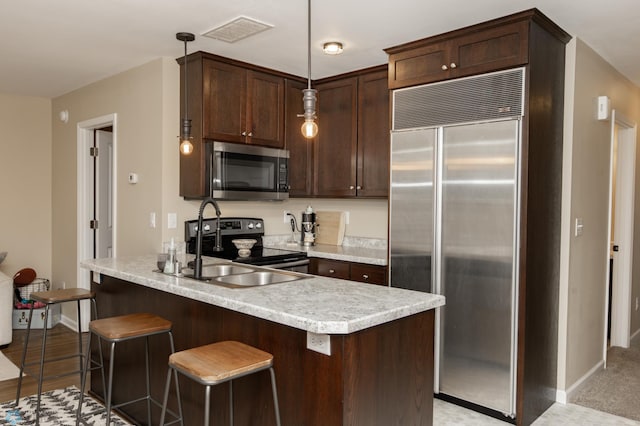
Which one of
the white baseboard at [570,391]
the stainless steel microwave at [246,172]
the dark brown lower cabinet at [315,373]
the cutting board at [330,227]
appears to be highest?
the stainless steel microwave at [246,172]

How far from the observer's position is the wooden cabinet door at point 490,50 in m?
2.78

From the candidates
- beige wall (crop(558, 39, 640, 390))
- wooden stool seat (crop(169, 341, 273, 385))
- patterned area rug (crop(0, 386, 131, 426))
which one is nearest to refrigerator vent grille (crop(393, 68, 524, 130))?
beige wall (crop(558, 39, 640, 390))

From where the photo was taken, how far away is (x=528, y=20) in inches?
108

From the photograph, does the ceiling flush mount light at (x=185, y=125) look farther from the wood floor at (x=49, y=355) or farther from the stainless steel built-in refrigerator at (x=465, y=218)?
the wood floor at (x=49, y=355)

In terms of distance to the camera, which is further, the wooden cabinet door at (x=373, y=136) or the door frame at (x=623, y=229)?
the door frame at (x=623, y=229)

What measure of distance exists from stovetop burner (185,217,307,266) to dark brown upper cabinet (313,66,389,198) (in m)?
0.64

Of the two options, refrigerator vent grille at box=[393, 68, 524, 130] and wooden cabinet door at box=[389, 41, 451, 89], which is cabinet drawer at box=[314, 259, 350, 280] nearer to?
refrigerator vent grille at box=[393, 68, 524, 130]

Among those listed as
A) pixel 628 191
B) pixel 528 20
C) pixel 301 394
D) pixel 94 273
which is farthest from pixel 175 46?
pixel 628 191

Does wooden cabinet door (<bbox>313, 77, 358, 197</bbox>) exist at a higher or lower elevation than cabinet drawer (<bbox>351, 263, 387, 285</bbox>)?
higher

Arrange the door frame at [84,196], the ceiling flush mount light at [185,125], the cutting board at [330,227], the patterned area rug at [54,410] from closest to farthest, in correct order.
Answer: the patterned area rug at [54,410] < the ceiling flush mount light at [185,125] < the cutting board at [330,227] < the door frame at [84,196]

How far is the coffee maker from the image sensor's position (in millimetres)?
4617

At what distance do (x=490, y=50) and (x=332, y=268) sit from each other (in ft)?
6.50

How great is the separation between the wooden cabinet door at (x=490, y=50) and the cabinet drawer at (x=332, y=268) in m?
1.66

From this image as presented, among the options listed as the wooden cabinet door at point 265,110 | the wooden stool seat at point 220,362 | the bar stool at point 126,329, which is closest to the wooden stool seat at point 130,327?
the bar stool at point 126,329
